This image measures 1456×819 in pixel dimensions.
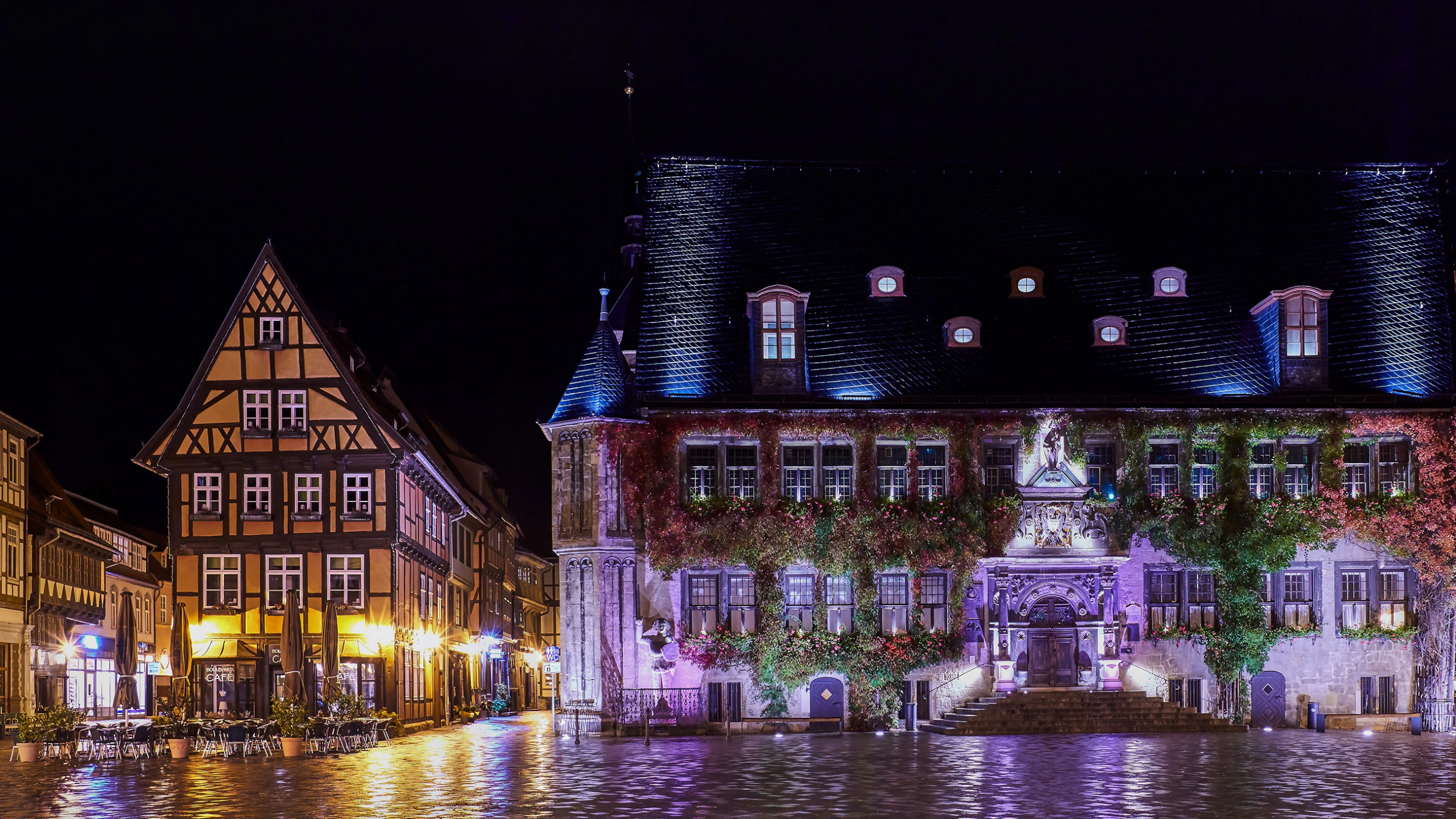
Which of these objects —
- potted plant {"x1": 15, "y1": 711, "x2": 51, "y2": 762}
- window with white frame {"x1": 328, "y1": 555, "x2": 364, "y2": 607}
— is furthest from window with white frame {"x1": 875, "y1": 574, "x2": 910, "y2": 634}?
potted plant {"x1": 15, "y1": 711, "x2": 51, "y2": 762}

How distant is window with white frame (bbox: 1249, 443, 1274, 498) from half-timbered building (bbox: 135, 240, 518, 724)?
22.8 m

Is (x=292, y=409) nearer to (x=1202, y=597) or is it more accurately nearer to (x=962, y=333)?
(x=962, y=333)

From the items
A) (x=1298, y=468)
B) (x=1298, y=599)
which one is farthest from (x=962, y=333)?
(x=1298, y=599)

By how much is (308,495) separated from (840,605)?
15.2 m

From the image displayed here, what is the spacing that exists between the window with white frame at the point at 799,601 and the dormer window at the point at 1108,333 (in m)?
10.0

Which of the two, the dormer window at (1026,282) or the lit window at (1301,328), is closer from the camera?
the lit window at (1301,328)

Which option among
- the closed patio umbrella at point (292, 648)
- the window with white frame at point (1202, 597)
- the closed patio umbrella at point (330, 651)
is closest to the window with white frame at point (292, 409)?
the closed patio umbrella at point (330, 651)

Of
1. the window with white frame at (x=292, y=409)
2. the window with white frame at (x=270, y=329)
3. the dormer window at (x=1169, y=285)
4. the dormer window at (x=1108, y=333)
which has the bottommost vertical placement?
the window with white frame at (x=292, y=409)

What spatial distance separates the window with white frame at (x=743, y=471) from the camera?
4384cm

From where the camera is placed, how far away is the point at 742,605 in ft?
143

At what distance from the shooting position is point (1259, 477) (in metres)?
44.3

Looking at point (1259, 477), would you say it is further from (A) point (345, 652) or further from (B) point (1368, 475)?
(A) point (345, 652)

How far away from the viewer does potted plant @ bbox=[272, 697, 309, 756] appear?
34.8 meters

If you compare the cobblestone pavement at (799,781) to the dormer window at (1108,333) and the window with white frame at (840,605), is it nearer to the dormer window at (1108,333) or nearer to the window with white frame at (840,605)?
the window with white frame at (840,605)
